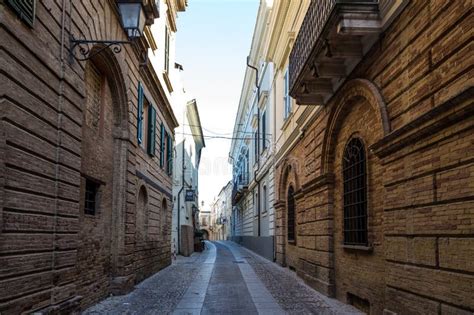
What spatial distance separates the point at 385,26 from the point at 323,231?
536cm

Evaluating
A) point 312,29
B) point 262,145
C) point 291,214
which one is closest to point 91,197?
point 312,29

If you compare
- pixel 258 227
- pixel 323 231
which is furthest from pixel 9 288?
pixel 258 227

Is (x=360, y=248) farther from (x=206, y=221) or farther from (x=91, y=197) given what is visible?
(x=206, y=221)

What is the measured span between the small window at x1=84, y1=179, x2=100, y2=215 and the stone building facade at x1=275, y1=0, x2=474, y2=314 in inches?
188

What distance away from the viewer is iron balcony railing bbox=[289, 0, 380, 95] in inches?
334

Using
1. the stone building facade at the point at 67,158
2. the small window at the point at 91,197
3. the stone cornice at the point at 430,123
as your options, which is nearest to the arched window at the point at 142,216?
the stone building facade at the point at 67,158

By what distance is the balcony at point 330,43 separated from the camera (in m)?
8.00

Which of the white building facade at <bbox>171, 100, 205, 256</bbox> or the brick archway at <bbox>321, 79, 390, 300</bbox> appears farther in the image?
the white building facade at <bbox>171, 100, 205, 256</bbox>

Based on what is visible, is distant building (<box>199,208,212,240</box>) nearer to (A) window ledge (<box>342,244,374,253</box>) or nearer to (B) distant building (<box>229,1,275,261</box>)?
(B) distant building (<box>229,1,275,261</box>)

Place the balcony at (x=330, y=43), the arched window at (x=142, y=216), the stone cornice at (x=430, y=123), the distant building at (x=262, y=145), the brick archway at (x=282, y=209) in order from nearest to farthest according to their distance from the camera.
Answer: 1. the stone cornice at (x=430, y=123)
2. the balcony at (x=330, y=43)
3. the arched window at (x=142, y=216)
4. the brick archway at (x=282, y=209)
5. the distant building at (x=262, y=145)

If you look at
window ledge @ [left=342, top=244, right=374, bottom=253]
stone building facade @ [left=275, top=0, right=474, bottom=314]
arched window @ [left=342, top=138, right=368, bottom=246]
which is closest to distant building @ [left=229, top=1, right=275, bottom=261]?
stone building facade @ [left=275, top=0, right=474, bottom=314]

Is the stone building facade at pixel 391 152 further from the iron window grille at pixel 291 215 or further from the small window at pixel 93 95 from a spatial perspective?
the iron window grille at pixel 291 215

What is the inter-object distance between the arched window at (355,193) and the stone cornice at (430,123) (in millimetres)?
1921

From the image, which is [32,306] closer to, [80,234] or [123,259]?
[80,234]
